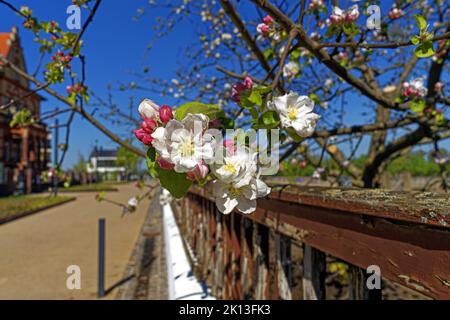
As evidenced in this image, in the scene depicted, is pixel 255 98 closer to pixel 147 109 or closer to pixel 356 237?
pixel 147 109

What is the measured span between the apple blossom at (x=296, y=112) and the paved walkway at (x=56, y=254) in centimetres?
478

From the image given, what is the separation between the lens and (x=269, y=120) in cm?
84

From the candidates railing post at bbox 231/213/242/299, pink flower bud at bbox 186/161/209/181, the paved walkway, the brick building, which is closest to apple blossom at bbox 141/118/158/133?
pink flower bud at bbox 186/161/209/181

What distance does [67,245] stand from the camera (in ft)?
27.1

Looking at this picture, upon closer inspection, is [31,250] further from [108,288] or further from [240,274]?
[240,274]

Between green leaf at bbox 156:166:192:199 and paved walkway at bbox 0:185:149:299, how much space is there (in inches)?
186

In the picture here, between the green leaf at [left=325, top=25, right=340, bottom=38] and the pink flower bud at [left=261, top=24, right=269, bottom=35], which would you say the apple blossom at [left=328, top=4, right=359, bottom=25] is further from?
the pink flower bud at [left=261, top=24, right=269, bottom=35]

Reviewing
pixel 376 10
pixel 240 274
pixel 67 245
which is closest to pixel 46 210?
pixel 67 245

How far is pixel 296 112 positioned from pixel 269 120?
0.06 m

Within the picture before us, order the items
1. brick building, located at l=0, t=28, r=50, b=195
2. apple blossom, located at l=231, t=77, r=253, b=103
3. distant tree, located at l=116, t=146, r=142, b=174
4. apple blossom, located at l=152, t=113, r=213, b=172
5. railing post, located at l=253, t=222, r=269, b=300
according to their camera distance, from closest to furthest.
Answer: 1. apple blossom, located at l=152, t=113, r=213, b=172
2. apple blossom, located at l=231, t=77, r=253, b=103
3. railing post, located at l=253, t=222, r=269, b=300
4. distant tree, located at l=116, t=146, r=142, b=174
5. brick building, located at l=0, t=28, r=50, b=195

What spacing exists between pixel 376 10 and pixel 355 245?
1116 mm

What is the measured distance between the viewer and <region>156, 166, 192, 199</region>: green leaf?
74cm
